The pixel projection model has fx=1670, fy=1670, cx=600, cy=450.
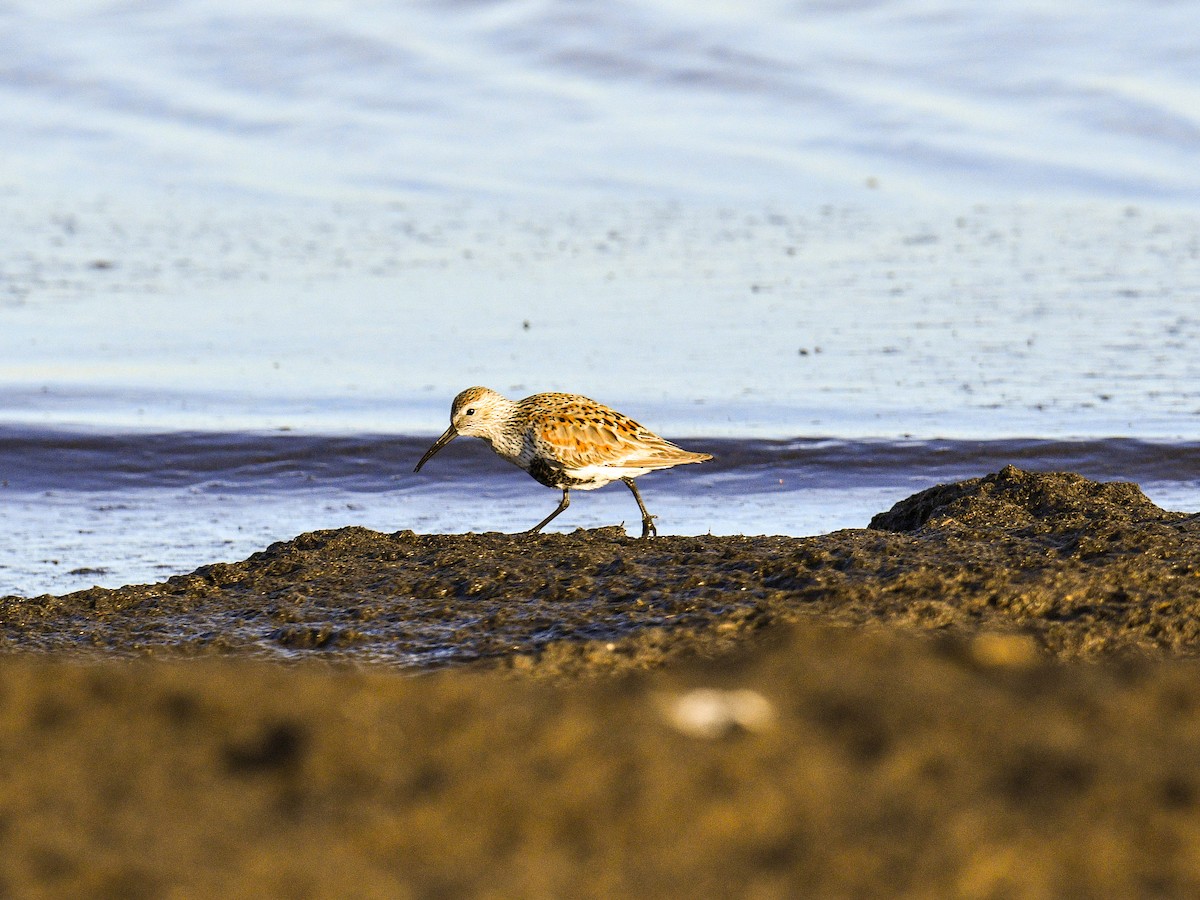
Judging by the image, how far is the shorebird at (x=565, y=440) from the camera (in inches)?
313

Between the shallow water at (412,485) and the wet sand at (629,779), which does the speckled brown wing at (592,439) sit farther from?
the wet sand at (629,779)

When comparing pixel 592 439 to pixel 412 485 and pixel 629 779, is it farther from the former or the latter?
pixel 629 779

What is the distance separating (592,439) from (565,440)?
5.1 inches

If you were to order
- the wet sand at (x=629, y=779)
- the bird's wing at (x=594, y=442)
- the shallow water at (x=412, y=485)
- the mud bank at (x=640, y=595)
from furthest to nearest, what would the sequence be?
the shallow water at (x=412, y=485)
the bird's wing at (x=594, y=442)
the mud bank at (x=640, y=595)
the wet sand at (x=629, y=779)

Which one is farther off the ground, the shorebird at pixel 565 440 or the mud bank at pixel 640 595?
the shorebird at pixel 565 440

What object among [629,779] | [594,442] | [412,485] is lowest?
[629,779]

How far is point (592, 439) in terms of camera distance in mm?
7957

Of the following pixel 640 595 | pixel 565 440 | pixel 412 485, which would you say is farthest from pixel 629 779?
pixel 412 485

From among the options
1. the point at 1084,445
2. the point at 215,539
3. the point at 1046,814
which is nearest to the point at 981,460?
the point at 1084,445

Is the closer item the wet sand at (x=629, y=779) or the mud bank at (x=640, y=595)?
the wet sand at (x=629, y=779)

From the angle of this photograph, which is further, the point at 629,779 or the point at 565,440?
the point at 565,440

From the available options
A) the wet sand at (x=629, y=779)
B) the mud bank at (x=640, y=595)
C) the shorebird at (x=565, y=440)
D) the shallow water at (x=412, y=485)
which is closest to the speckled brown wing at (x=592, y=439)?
the shorebird at (x=565, y=440)

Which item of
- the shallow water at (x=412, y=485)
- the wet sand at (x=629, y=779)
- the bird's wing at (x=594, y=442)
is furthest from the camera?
the shallow water at (x=412, y=485)

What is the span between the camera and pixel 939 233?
1683 cm
